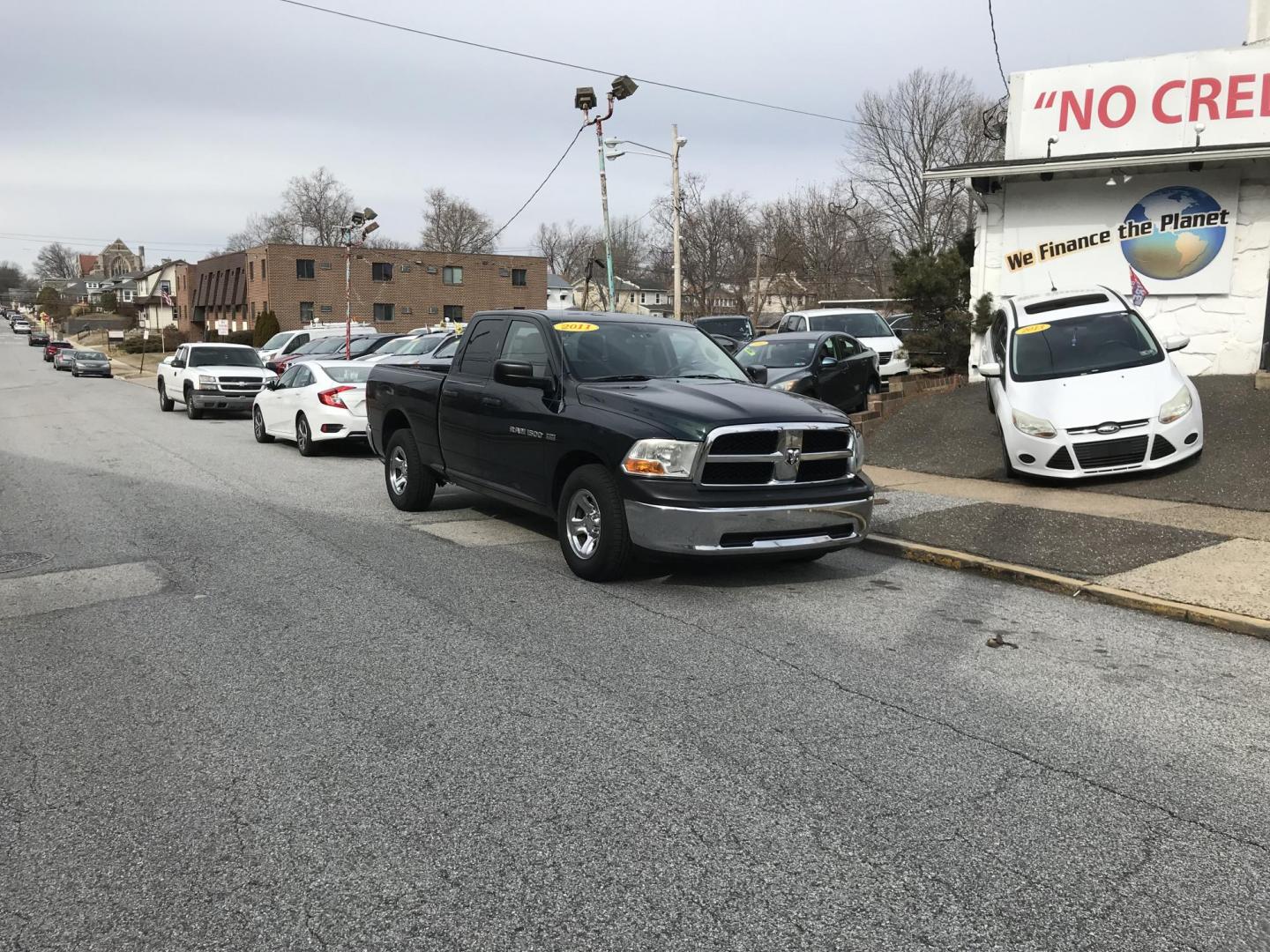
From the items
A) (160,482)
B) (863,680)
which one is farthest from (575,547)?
(160,482)

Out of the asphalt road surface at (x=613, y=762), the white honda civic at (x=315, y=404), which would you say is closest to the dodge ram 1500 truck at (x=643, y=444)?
the asphalt road surface at (x=613, y=762)

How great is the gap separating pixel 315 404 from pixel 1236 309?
43.2 feet

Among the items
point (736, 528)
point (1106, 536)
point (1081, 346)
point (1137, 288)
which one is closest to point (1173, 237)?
point (1137, 288)

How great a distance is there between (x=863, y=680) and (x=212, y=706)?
3.12 meters

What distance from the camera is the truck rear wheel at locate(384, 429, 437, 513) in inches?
388

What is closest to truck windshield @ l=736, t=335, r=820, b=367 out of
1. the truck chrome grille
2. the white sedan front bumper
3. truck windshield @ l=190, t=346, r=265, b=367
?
the white sedan front bumper

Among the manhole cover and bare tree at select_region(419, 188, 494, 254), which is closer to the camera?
the manhole cover

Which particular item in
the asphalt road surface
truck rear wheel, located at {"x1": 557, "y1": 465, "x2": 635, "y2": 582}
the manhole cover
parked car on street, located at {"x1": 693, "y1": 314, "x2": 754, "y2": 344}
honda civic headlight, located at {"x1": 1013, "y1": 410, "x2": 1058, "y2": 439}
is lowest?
the asphalt road surface

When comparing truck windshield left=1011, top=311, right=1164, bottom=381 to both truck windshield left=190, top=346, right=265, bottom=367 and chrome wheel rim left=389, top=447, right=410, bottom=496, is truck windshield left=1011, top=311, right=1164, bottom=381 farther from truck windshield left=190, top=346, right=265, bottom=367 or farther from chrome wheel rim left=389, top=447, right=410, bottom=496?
truck windshield left=190, top=346, right=265, bottom=367

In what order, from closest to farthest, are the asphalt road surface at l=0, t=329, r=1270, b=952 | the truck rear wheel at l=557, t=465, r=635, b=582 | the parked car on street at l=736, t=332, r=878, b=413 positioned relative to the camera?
the asphalt road surface at l=0, t=329, r=1270, b=952 → the truck rear wheel at l=557, t=465, r=635, b=582 → the parked car on street at l=736, t=332, r=878, b=413

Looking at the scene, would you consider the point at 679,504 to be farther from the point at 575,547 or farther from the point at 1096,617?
the point at 1096,617

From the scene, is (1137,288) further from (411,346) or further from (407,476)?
(411,346)

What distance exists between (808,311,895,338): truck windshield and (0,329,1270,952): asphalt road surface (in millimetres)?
13378

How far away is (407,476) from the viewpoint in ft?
32.6
